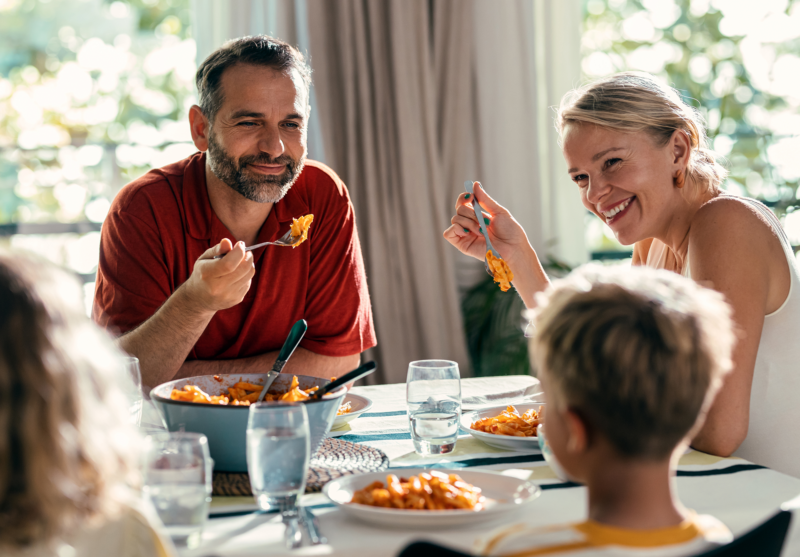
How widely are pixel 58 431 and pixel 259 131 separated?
134cm

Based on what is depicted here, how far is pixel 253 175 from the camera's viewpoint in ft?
6.23

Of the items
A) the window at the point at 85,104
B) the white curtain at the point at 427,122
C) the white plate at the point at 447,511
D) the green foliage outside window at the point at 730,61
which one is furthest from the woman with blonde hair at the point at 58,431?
the green foliage outside window at the point at 730,61

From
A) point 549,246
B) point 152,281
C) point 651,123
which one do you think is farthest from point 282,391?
point 549,246

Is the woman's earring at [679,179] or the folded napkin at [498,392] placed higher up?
the woman's earring at [679,179]

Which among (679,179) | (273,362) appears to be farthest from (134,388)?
(679,179)

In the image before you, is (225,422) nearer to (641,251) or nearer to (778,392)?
(778,392)

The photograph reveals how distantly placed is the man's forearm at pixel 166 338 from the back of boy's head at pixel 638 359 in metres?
1.01

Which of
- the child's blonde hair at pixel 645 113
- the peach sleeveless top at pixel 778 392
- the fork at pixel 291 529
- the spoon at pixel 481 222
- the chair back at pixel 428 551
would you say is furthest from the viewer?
the spoon at pixel 481 222

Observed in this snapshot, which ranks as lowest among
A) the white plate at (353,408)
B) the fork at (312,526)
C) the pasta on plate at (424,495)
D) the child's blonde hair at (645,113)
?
the white plate at (353,408)

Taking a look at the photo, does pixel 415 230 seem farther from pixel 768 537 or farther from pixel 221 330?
pixel 768 537

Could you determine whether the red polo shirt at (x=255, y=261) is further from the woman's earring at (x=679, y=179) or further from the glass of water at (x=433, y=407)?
the woman's earring at (x=679, y=179)

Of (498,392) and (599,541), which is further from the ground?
(599,541)

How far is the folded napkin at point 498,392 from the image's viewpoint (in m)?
1.62

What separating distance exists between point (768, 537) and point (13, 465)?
72 centimetres
